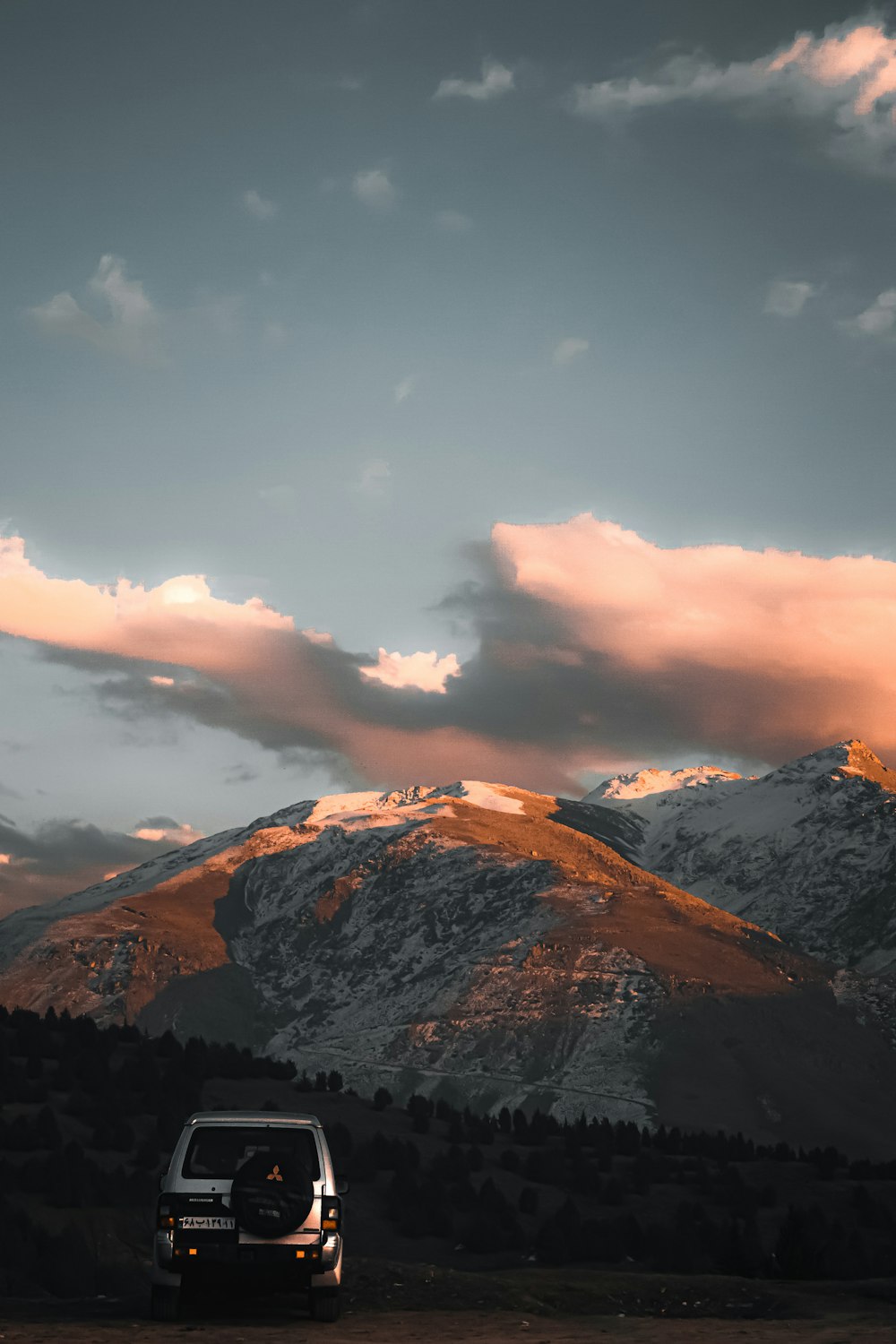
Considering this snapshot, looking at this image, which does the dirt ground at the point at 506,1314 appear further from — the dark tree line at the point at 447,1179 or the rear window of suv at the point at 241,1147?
the dark tree line at the point at 447,1179

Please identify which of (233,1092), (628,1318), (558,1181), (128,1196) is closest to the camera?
(628,1318)

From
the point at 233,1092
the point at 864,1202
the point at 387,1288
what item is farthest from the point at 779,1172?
the point at 387,1288

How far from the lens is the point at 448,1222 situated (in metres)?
57.4

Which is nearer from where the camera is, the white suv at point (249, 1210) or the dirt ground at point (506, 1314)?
the white suv at point (249, 1210)

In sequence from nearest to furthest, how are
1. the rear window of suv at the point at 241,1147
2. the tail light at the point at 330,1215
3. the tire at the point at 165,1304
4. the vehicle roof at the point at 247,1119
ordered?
1. the tail light at the point at 330,1215
2. the rear window of suv at the point at 241,1147
3. the vehicle roof at the point at 247,1119
4. the tire at the point at 165,1304

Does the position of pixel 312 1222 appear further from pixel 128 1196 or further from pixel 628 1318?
pixel 128 1196

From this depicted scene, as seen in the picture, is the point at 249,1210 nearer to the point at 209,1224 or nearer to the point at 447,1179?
the point at 209,1224

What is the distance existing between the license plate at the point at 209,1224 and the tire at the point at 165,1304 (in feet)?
4.95

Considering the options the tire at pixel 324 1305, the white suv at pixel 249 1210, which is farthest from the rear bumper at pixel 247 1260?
the tire at pixel 324 1305

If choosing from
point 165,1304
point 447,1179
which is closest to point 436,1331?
point 165,1304

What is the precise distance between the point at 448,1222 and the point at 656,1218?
1221 cm

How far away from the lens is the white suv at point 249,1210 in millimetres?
20312

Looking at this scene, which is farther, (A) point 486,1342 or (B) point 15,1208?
(B) point 15,1208

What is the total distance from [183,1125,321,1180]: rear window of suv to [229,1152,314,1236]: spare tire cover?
0.61 ft
